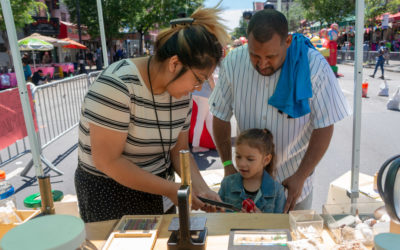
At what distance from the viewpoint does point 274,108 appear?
5.95ft

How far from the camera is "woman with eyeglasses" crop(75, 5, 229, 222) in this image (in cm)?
127

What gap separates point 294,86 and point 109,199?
3.53 feet

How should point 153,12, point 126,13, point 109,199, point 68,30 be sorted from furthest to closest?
1. point 68,30
2. point 153,12
3. point 126,13
4. point 109,199

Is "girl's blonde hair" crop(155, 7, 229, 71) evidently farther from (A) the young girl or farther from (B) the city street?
(B) the city street

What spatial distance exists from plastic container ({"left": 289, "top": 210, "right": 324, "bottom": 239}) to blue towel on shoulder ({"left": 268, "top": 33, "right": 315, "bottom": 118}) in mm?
631

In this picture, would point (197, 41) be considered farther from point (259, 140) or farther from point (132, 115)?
point (259, 140)

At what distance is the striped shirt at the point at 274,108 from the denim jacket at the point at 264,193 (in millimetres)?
129

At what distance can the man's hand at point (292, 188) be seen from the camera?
5.90 ft

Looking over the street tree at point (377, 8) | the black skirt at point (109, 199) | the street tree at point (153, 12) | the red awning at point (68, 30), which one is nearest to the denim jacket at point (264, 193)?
the black skirt at point (109, 199)

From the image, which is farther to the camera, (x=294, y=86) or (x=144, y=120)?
(x=294, y=86)

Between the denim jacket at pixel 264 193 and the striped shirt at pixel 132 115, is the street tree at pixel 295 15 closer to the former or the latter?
A: the denim jacket at pixel 264 193

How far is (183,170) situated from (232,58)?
3.78ft

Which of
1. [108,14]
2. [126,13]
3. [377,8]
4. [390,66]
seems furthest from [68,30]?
[377,8]

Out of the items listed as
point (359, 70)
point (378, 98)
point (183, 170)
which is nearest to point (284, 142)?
point (359, 70)
